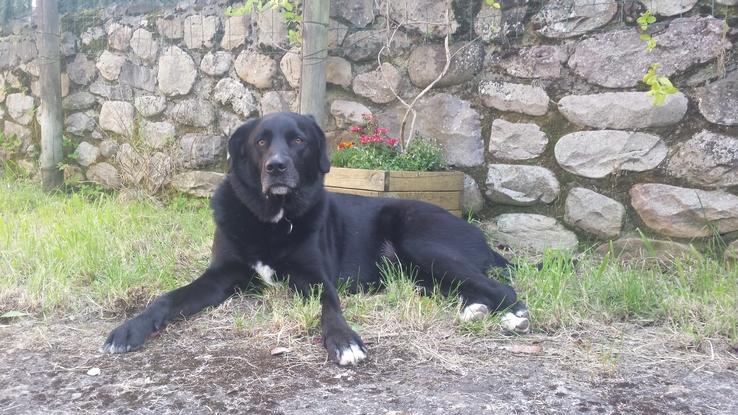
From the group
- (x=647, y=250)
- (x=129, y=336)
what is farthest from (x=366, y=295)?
(x=647, y=250)

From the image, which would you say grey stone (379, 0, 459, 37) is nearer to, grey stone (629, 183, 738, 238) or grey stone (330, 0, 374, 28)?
grey stone (330, 0, 374, 28)

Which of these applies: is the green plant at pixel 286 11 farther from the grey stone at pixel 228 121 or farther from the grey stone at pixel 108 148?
the grey stone at pixel 108 148

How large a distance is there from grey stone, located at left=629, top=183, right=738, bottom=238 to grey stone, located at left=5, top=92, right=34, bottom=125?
199 inches

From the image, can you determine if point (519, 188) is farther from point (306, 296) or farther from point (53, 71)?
point (53, 71)

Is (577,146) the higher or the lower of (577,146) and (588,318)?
the higher

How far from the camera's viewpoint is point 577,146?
3.29 m

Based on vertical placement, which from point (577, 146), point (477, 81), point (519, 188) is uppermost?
point (477, 81)

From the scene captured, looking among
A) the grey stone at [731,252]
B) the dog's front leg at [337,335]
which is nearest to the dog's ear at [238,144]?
the dog's front leg at [337,335]

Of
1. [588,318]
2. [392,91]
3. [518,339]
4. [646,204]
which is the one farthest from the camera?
[392,91]

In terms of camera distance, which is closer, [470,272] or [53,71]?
[470,272]

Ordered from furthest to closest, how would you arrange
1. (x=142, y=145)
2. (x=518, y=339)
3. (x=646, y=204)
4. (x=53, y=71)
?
1. (x=53, y=71)
2. (x=142, y=145)
3. (x=646, y=204)
4. (x=518, y=339)

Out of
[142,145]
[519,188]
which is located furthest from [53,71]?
[519,188]

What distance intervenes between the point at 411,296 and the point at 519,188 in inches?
51.2

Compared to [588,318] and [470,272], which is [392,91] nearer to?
[470,272]
